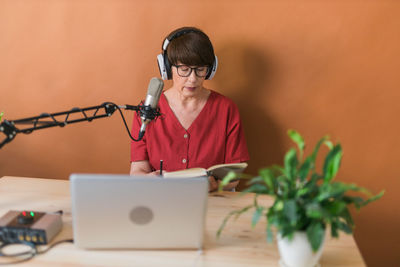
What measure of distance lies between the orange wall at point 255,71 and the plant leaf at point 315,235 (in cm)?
114

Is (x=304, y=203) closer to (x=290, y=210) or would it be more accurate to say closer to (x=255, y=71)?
(x=290, y=210)

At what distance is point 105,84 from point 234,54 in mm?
791

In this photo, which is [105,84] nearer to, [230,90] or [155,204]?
[230,90]

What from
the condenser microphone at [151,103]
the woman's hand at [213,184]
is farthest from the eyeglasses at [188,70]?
the woman's hand at [213,184]

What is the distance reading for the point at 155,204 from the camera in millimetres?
1058

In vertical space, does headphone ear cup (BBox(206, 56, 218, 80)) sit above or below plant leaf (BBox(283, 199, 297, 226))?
above

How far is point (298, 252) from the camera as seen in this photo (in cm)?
104

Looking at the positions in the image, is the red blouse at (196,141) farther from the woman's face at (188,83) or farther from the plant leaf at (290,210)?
the plant leaf at (290,210)

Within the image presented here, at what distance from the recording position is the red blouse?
1.90m

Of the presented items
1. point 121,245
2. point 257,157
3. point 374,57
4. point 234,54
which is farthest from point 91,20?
point 374,57

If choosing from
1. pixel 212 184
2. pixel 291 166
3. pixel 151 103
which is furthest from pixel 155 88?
pixel 291 166

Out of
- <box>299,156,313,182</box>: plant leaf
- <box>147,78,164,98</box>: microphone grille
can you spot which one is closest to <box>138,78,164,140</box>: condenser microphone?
<box>147,78,164,98</box>: microphone grille

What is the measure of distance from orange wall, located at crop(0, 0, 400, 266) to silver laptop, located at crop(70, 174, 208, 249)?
113cm

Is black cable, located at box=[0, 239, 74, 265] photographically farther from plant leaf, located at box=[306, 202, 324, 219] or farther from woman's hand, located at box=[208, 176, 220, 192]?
plant leaf, located at box=[306, 202, 324, 219]
